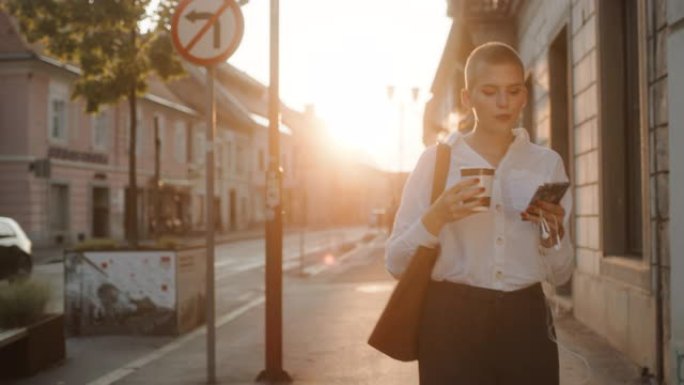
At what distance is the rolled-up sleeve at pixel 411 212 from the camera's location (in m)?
2.85

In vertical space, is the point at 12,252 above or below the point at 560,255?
below

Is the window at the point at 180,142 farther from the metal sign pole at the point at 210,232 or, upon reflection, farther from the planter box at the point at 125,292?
the metal sign pole at the point at 210,232

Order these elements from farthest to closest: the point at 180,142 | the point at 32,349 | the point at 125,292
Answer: the point at 180,142, the point at 125,292, the point at 32,349

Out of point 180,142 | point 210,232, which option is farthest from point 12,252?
point 180,142

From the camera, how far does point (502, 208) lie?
9.20ft

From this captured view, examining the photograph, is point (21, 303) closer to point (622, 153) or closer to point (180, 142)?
point (622, 153)

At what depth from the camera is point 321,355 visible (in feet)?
27.3

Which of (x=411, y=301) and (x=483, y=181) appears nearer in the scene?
(x=483, y=181)

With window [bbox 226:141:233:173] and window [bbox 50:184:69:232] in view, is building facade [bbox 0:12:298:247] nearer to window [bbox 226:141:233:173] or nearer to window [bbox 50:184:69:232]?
window [bbox 50:184:69:232]

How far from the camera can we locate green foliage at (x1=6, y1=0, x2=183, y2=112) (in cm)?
1584

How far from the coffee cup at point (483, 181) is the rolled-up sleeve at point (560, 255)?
0.32 meters

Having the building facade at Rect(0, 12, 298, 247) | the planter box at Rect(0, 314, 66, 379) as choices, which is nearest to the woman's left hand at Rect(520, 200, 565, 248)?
the planter box at Rect(0, 314, 66, 379)

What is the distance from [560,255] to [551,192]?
0.28 meters

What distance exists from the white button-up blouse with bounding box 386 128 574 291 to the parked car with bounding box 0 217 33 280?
52.5ft
